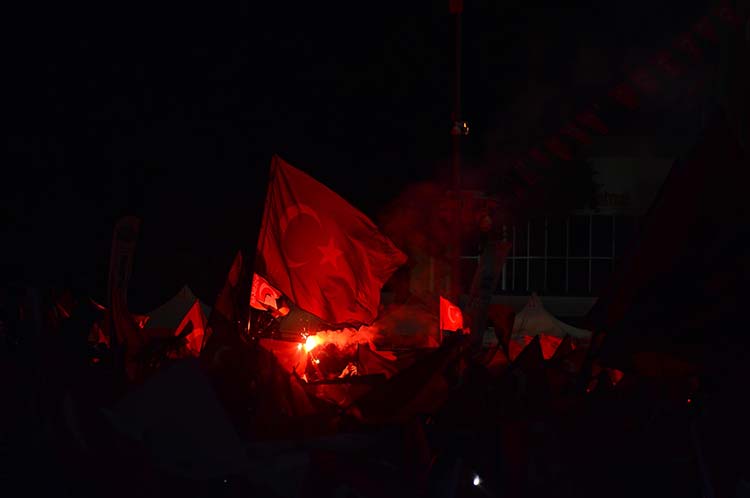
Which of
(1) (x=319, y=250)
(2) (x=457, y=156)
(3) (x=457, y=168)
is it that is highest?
(2) (x=457, y=156)

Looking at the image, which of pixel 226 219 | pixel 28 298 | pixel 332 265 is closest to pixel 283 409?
pixel 28 298

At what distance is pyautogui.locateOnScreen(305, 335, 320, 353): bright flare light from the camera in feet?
32.1

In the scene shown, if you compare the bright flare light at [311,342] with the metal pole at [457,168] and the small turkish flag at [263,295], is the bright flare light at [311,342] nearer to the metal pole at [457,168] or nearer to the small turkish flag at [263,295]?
the small turkish flag at [263,295]

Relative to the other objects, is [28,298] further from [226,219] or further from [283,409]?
[226,219]

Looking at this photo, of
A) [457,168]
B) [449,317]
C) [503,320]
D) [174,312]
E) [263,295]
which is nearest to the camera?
[503,320]

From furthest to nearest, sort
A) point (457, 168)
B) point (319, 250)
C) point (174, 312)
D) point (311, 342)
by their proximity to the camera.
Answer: point (174, 312) < point (457, 168) < point (311, 342) < point (319, 250)

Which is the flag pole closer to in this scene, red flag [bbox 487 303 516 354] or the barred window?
red flag [bbox 487 303 516 354]

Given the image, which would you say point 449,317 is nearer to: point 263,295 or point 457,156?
point 263,295

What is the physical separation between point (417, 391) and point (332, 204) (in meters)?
5.36

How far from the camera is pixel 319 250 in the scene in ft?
28.4

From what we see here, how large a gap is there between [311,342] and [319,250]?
2196 mm

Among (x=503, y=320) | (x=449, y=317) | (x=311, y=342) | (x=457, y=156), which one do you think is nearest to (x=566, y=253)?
(x=457, y=156)

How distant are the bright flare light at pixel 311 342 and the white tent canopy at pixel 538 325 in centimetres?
919

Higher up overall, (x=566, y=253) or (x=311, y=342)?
(x=566, y=253)
